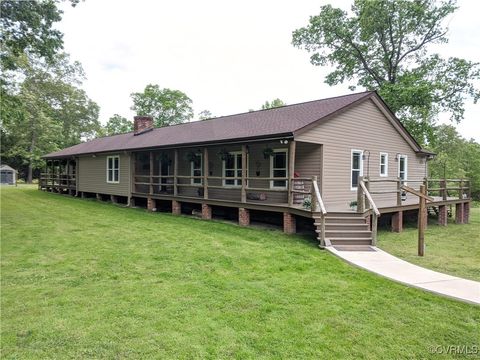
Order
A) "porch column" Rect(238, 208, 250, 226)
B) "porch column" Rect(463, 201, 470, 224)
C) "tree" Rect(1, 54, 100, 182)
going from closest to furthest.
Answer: "porch column" Rect(238, 208, 250, 226) < "porch column" Rect(463, 201, 470, 224) < "tree" Rect(1, 54, 100, 182)

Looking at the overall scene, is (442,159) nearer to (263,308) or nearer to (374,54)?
(374,54)

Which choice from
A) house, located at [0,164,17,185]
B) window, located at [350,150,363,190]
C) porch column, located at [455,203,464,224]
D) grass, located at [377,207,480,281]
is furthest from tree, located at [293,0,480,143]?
house, located at [0,164,17,185]

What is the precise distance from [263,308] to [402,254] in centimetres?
487

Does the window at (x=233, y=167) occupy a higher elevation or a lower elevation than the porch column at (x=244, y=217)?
higher

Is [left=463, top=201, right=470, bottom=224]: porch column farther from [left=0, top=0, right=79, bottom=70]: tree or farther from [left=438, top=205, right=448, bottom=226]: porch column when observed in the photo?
[left=0, top=0, right=79, bottom=70]: tree

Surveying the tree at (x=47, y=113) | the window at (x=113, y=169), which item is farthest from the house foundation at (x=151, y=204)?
the tree at (x=47, y=113)

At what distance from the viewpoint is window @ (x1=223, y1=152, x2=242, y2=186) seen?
13188 millimetres

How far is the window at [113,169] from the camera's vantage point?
1783 cm

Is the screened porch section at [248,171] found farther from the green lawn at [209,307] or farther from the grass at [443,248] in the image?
the green lawn at [209,307]

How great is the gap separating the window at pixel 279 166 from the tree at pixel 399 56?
43.3ft

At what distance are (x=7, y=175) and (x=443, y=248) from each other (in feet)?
148

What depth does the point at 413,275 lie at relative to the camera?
5699mm

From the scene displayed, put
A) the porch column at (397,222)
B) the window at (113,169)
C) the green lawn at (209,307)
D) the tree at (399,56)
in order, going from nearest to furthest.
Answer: the green lawn at (209,307)
the porch column at (397,222)
the window at (113,169)
the tree at (399,56)

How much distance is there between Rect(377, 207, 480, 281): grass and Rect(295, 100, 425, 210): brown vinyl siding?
6.30 ft
